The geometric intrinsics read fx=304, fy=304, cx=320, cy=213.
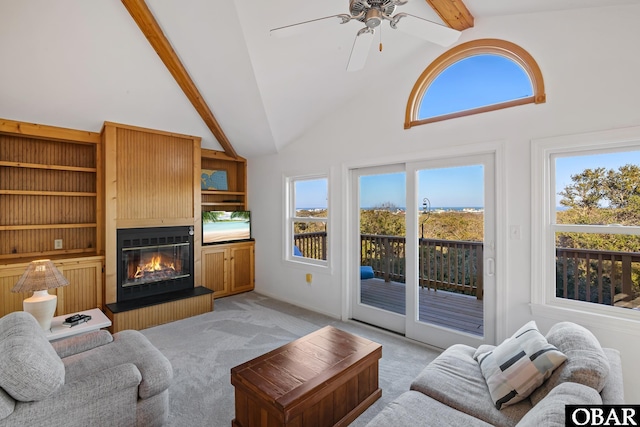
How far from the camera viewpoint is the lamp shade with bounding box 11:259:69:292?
100 inches

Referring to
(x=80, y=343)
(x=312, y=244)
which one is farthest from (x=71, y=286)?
(x=312, y=244)

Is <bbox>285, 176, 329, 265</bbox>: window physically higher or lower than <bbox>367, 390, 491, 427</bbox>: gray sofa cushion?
higher

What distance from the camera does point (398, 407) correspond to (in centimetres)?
158

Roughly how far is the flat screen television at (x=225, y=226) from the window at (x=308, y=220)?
98 cm

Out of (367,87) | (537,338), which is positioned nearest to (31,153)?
(367,87)

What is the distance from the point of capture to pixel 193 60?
332 cm

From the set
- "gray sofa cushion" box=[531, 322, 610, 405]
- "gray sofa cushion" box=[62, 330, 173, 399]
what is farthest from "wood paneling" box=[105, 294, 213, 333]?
"gray sofa cushion" box=[531, 322, 610, 405]

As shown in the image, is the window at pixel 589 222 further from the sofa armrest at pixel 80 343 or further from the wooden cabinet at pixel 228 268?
the wooden cabinet at pixel 228 268

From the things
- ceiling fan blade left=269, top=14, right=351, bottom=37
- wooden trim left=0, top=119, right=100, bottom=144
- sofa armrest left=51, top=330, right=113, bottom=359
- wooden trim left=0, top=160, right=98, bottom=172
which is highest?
ceiling fan blade left=269, top=14, right=351, bottom=37

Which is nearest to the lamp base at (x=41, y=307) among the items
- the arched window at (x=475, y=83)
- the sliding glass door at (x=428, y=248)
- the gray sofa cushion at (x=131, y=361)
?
the gray sofa cushion at (x=131, y=361)

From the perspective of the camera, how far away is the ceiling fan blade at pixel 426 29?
1.85m

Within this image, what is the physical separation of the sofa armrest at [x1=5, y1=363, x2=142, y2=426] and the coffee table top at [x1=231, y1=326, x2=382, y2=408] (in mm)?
585

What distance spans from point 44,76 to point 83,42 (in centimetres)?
61

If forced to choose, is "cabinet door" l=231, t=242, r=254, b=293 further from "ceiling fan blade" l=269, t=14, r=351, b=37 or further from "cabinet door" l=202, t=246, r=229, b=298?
"ceiling fan blade" l=269, t=14, r=351, b=37
